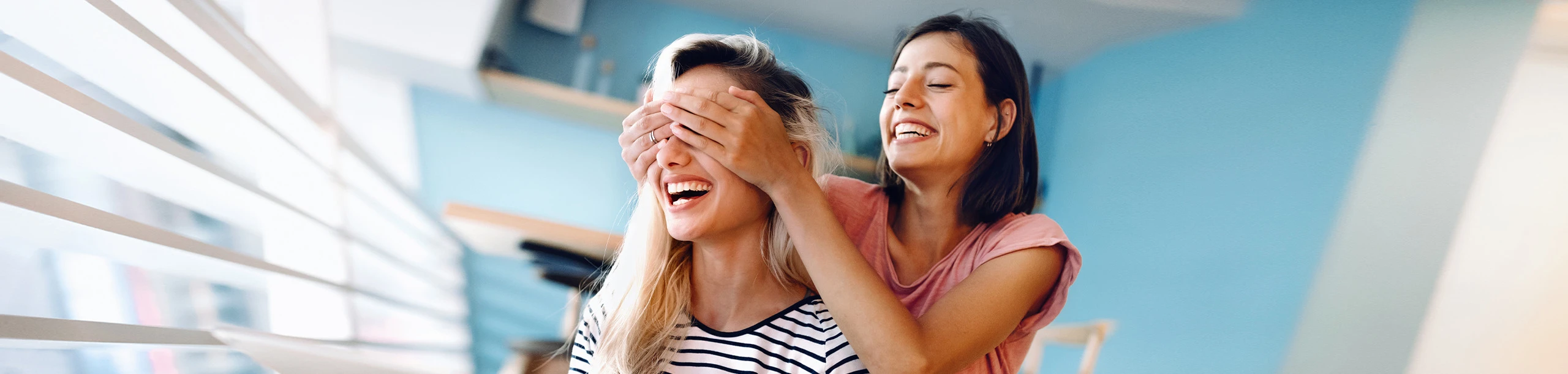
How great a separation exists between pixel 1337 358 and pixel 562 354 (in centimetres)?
136

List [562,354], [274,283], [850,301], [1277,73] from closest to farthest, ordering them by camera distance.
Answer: [850,301]
[1277,73]
[274,283]
[562,354]

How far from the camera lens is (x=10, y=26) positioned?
0.61m

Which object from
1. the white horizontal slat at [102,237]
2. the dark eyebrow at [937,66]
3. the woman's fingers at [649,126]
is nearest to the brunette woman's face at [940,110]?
the dark eyebrow at [937,66]

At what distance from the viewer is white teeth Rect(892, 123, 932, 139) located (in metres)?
0.72

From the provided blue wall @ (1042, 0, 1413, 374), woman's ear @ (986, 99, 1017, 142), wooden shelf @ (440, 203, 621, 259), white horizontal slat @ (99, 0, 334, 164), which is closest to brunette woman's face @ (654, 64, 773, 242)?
woman's ear @ (986, 99, 1017, 142)

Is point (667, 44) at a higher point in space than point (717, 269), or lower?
higher

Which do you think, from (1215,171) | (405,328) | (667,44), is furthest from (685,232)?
(405,328)

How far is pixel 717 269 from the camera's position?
0.76 metres

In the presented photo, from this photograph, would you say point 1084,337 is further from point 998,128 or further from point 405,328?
point 405,328

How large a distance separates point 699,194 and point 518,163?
4.11ft

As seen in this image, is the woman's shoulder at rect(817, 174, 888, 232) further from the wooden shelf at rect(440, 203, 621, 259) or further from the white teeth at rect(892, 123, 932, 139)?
the wooden shelf at rect(440, 203, 621, 259)

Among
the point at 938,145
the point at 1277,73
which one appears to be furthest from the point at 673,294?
the point at 1277,73

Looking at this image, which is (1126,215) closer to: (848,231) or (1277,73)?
(1277,73)

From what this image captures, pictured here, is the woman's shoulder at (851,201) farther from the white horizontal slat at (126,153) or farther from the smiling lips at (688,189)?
the white horizontal slat at (126,153)
